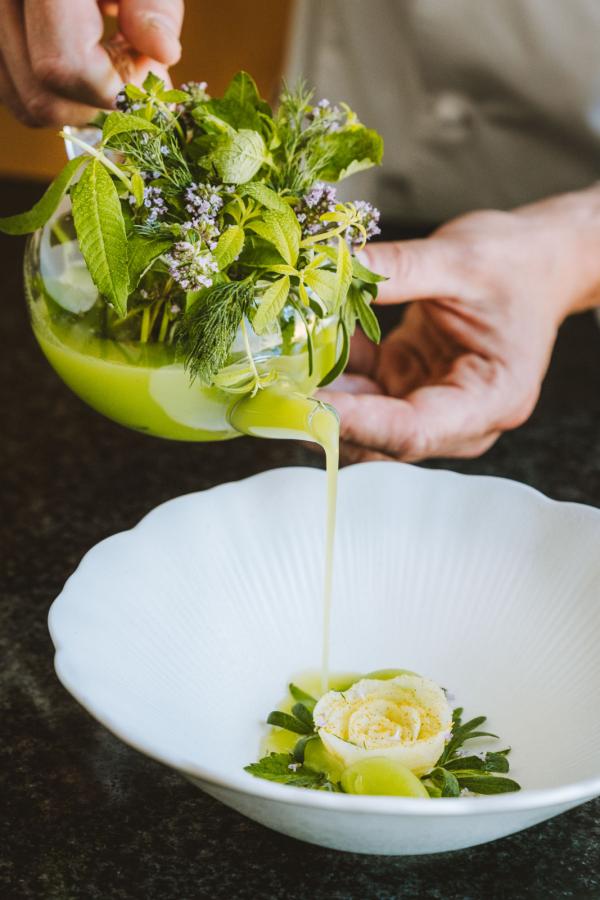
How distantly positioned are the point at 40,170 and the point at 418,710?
8.02ft

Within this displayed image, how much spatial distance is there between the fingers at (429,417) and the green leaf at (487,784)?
41cm

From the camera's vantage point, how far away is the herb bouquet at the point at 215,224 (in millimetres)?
684

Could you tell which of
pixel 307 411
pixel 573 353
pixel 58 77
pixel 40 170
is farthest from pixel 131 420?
pixel 40 170

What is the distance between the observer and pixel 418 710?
73 cm

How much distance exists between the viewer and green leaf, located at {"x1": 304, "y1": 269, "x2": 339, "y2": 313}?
709mm

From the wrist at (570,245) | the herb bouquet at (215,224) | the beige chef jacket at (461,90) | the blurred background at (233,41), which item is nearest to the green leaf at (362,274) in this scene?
the herb bouquet at (215,224)

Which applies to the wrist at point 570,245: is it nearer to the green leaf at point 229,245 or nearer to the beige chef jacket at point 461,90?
the beige chef jacket at point 461,90

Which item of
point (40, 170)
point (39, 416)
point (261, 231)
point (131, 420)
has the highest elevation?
point (261, 231)

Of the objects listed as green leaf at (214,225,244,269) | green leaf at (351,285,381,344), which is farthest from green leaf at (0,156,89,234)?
green leaf at (351,285,381,344)

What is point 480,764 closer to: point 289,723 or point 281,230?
point 289,723

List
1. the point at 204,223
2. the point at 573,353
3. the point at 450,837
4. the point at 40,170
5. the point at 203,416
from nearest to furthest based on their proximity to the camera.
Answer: the point at 450,837, the point at 204,223, the point at 203,416, the point at 573,353, the point at 40,170

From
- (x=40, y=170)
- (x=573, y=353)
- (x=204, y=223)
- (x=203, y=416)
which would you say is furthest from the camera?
(x=40, y=170)

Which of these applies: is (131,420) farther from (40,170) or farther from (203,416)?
(40,170)

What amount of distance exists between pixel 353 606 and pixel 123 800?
0.83 ft
